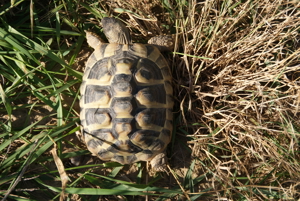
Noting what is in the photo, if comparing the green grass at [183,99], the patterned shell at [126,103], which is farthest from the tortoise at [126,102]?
the green grass at [183,99]

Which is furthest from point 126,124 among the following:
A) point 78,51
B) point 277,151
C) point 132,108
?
point 277,151

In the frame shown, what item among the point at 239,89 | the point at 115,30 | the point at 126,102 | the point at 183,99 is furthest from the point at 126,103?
the point at 239,89

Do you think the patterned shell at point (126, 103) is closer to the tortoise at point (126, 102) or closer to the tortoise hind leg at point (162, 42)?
the tortoise at point (126, 102)

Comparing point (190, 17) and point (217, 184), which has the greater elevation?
point (190, 17)

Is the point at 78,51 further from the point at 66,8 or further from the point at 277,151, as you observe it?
the point at 277,151

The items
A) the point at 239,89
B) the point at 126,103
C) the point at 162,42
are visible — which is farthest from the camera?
the point at 162,42

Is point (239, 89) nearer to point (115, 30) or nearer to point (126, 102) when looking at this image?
point (126, 102)

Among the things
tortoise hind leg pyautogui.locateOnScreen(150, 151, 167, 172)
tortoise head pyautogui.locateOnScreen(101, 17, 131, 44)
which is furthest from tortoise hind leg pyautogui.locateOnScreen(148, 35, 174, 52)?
tortoise hind leg pyautogui.locateOnScreen(150, 151, 167, 172)
